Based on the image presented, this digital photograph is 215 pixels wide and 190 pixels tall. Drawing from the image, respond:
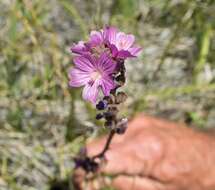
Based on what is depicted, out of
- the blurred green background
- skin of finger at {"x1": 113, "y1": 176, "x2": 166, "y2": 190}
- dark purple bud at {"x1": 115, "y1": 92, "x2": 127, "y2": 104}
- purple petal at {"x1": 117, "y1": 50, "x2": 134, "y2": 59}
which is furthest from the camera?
the blurred green background


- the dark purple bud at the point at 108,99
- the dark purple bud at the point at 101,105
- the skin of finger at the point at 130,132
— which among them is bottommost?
the skin of finger at the point at 130,132

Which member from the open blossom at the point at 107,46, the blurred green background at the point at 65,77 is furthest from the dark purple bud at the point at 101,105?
the blurred green background at the point at 65,77

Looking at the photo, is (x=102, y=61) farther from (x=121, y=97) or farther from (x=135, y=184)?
(x=135, y=184)

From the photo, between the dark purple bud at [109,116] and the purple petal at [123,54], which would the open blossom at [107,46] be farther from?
the dark purple bud at [109,116]

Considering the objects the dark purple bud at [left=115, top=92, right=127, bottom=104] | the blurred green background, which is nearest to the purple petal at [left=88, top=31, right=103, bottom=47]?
the dark purple bud at [left=115, top=92, right=127, bottom=104]

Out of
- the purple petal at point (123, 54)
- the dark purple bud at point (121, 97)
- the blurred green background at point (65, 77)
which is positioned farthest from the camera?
the blurred green background at point (65, 77)

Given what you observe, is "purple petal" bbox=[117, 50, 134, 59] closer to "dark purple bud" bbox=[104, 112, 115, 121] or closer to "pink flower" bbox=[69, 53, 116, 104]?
"pink flower" bbox=[69, 53, 116, 104]

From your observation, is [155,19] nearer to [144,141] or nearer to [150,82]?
[150,82]

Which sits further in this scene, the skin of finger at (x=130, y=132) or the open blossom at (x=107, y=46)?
the skin of finger at (x=130, y=132)

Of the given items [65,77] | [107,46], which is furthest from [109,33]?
[65,77]
